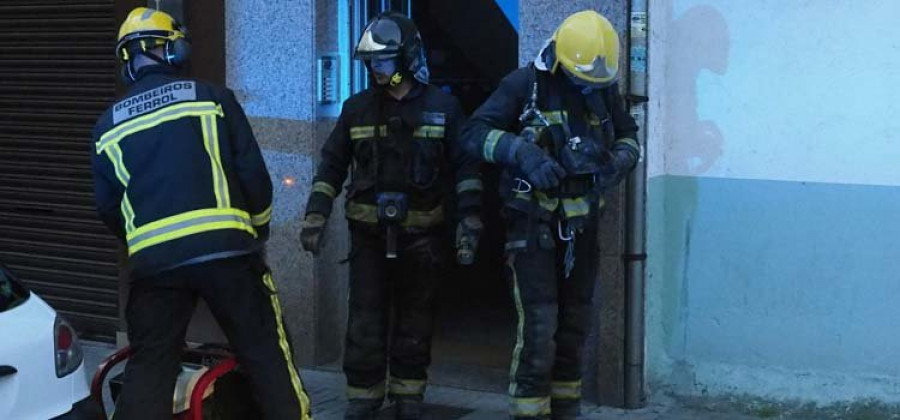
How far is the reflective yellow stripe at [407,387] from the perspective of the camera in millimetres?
5984

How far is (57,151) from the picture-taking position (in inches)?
327

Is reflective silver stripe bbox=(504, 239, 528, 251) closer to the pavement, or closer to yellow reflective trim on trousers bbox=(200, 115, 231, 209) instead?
the pavement

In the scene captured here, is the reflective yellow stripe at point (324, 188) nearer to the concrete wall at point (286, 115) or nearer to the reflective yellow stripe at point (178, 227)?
the concrete wall at point (286, 115)

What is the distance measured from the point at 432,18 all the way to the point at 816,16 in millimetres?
3500

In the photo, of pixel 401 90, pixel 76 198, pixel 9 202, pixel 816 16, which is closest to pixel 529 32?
pixel 401 90

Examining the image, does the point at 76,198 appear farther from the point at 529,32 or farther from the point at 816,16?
the point at 816,16

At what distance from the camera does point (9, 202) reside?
8.62 m

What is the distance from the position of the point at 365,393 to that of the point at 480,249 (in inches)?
155

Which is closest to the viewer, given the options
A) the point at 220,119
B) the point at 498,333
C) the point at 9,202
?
A: the point at 220,119

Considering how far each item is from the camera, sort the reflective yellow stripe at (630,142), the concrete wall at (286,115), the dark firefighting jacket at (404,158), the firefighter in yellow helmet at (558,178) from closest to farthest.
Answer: the firefighter in yellow helmet at (558,178)
the reflective yellow stripe at (630,142)
the dark firefighting jacket at (404,158)
the concrete wall at (286,115)

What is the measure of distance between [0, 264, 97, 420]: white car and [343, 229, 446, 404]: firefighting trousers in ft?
5.38

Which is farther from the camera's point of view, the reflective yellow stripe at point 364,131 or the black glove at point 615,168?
the reflective yellow stripe at point 364,131

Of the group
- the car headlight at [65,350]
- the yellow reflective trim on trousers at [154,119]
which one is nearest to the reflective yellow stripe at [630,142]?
the yellow reflective trim on trousers at [154,119]

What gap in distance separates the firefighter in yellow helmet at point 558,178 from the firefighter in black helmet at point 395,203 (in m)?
0.36
